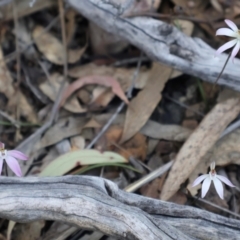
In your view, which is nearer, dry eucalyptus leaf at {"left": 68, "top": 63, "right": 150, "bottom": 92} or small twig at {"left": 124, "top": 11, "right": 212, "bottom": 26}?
small twig at {"left": 124, "top": 11, "right": 212, "bottom": 26}

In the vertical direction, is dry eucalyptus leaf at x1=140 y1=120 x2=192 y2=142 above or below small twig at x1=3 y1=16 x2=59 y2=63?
below

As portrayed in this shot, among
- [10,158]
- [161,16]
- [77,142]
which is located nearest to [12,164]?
[10,158]

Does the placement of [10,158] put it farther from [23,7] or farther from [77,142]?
[23,7]

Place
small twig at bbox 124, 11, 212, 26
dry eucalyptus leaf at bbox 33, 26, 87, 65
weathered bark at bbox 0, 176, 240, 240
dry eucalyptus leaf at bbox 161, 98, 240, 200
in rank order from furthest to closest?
dry eucalyptus leaf at bbox 33, 26, 87, 65, small twig at bbox 124, 11, 212, 26, dry eucalyptus leaf at bbox 161, 98, 240, 200, weathered bark at bbox 0, 176, 240, 240

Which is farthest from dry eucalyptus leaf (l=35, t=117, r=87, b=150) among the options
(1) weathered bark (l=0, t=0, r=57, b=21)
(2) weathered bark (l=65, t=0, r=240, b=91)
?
(1) weathered bark (l=0, t=0, r=57, b=21)

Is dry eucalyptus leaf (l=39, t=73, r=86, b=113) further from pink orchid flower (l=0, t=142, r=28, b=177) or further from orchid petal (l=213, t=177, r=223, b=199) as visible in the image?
orchid petal (l=213, t=177, r=223, b=199)

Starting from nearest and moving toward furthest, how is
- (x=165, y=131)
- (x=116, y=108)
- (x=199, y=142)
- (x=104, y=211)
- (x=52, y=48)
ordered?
(x=104, y=211) < (x=199, y=142) < (x=165, y=131) < (x=116, y=108) < (x=52, y=48)
